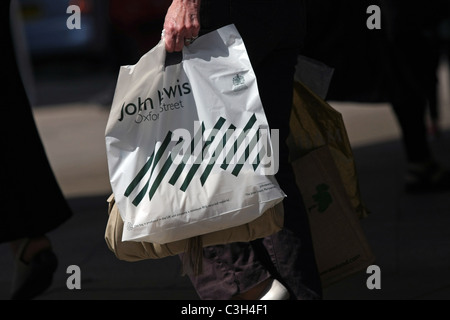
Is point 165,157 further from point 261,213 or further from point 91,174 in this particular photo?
point 91,174

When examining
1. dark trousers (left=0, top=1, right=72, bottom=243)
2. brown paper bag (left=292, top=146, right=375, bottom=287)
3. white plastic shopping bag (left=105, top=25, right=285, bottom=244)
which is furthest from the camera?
dark trousers (left=0, top=1, right=72, bottom=243)

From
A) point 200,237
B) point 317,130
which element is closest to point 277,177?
point 200,237

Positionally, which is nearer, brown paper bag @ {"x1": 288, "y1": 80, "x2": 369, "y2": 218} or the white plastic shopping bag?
the white plastic shopping bag

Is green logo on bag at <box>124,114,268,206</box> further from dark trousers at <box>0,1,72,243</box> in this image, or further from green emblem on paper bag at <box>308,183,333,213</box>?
dark trousers at <box>0,1,72,243</box>

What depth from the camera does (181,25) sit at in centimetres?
323

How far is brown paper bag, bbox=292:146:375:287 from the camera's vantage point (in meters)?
3.84

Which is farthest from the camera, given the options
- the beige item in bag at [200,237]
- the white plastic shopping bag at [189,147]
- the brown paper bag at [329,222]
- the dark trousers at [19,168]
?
the dark trousers at [19,168]

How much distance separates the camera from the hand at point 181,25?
3230 mm

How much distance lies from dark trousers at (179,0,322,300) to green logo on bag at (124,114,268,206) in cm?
27

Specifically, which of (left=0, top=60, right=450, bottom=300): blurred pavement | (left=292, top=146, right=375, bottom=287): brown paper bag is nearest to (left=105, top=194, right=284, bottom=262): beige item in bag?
(left=292, top=146, right=375, bottom=287): brown paper bag

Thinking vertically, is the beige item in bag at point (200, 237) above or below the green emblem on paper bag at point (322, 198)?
above

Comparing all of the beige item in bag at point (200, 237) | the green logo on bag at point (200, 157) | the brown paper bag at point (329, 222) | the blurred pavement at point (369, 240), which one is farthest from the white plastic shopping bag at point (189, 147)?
the blurred pavement at point (369, 240)

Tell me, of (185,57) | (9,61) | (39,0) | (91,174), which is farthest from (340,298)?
(39,0)

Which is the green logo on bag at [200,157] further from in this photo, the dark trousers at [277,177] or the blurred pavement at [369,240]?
the blurred pavement at [369,240]
